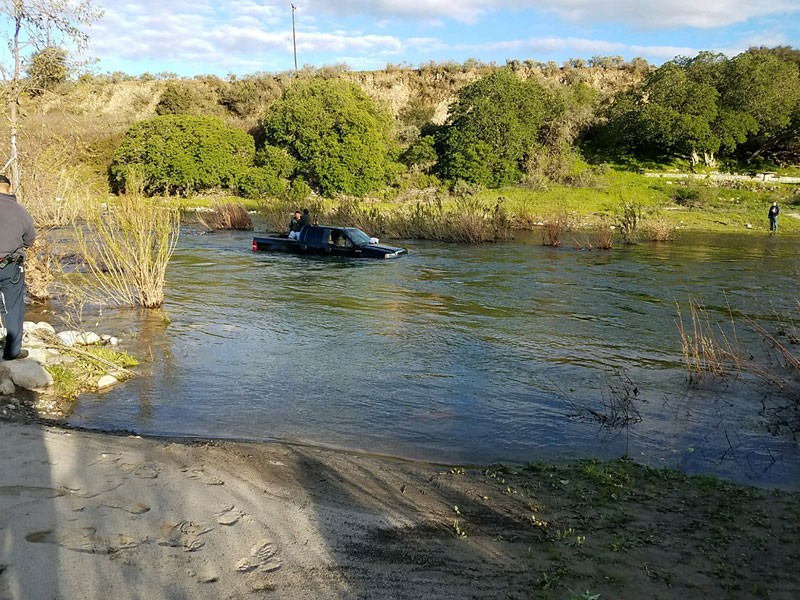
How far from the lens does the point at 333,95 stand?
49562mm

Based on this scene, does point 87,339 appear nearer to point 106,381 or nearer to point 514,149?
point 106,381

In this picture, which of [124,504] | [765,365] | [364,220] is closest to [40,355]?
[124,504]

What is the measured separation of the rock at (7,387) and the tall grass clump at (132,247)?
4.66 metres

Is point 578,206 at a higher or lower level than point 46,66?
lower

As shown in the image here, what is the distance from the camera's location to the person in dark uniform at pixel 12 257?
7.82m

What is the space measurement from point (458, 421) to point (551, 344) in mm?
4517

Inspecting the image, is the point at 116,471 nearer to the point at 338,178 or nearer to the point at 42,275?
the point at 42,275

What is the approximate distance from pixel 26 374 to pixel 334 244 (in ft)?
47.3

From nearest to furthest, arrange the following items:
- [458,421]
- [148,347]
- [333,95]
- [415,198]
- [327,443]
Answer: [327,443] → [458,421] → [148,347] → [415,198] → [333,95]

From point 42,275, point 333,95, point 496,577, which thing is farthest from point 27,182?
point 333,95

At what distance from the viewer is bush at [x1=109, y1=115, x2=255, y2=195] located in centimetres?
4800

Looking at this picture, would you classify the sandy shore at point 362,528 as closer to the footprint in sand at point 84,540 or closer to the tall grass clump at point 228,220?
the footprint in sand at point 84,540

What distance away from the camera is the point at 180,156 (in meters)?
48.1

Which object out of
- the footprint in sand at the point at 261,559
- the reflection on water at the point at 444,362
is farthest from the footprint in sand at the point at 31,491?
the reflection on water at the point at 444,362
